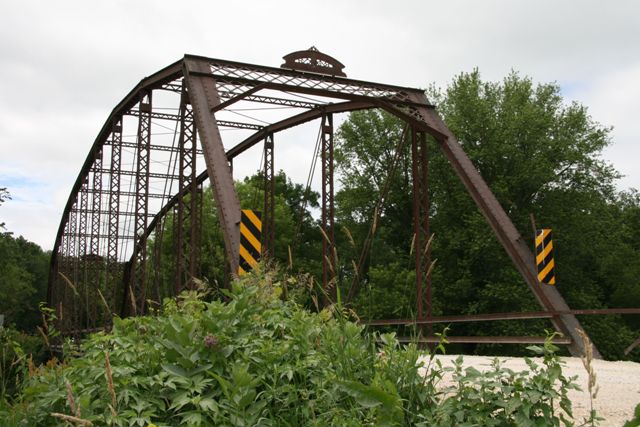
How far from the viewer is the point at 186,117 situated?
13195 millimetres

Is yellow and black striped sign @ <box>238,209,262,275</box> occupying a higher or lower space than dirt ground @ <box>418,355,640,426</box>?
higher

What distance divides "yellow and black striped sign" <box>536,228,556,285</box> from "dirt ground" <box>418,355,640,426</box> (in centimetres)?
232

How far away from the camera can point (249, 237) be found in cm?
945

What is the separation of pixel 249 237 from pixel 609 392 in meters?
5.29

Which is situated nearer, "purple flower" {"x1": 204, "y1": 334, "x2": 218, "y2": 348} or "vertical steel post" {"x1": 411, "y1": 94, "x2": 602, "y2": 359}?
"purple flower" {"x1": 204, "y1": 334, "x2": 218, "y2": 348}

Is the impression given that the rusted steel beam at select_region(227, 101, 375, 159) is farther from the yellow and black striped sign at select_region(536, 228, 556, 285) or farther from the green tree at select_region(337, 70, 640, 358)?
the green tree at select_region(337, 70, 640, 358)

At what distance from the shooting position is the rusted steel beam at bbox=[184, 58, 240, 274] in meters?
9.69

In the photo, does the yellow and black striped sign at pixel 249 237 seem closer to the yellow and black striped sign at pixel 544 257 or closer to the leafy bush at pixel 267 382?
the yellow and black striped sign at pixel 544 257

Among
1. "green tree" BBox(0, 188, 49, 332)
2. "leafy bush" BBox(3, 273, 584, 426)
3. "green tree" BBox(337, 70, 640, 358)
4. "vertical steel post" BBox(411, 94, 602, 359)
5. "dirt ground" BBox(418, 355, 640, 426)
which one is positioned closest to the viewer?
"leafy bush" BBox(3, 273, 584, 426)

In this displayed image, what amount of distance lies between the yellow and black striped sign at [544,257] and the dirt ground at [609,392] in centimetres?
232

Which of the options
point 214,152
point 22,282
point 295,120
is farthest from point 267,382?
point 22,282

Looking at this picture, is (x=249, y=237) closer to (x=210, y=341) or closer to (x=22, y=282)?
(x=210, y=341)

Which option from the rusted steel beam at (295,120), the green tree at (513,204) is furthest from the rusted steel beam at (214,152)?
the green tree at (513,204)

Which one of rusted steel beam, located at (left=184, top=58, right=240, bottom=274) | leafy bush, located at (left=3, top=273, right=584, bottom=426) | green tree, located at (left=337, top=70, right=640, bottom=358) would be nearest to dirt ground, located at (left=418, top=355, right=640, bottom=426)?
leafy bush, located at (left=3, top=273, right=584, bottom=426)
